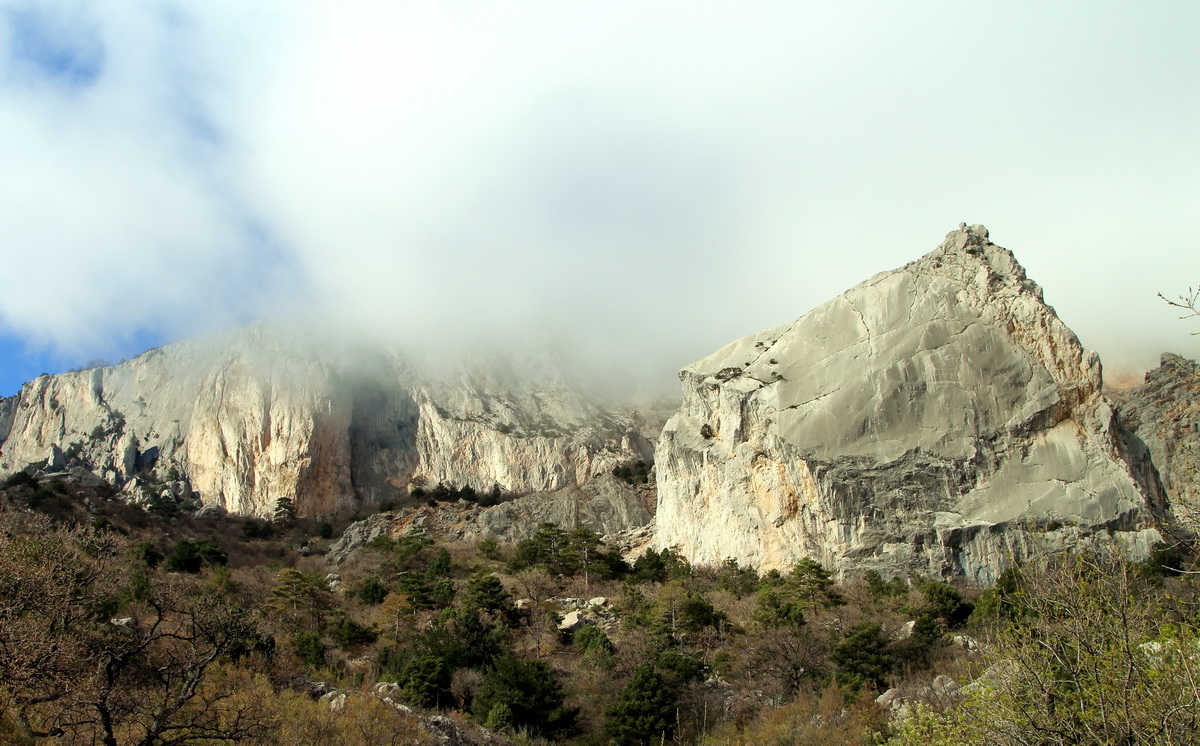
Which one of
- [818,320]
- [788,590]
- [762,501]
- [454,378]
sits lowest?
[788,590]

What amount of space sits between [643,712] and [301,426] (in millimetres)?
59897

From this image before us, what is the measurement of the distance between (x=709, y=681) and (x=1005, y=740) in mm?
19019

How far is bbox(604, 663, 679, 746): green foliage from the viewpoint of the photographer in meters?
25.1

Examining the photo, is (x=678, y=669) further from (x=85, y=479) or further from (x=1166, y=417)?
(x=85, y=479)

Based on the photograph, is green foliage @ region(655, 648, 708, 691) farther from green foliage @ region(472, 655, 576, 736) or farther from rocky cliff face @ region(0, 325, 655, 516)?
rocky cliff face @ region(0, 325, 655, 516)

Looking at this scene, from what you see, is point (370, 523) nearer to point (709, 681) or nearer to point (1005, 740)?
point (709, 681)

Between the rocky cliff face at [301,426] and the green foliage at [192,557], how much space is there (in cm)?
2887

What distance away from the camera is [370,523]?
64875mm

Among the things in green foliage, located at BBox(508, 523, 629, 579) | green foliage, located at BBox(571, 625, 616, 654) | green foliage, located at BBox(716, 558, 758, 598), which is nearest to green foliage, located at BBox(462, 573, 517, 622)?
green foliage, located at BBox(571, 625, 616, 654)

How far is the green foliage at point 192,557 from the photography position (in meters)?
41.8

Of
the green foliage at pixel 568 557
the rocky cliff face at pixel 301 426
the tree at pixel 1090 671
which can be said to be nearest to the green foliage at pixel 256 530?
the rocky cliff face at pixel 301 426

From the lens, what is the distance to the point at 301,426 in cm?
7744

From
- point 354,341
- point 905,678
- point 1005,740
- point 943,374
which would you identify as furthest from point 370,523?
point 1005,740

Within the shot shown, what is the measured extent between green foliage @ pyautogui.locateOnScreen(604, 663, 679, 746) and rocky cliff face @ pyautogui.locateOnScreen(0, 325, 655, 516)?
165 ft
